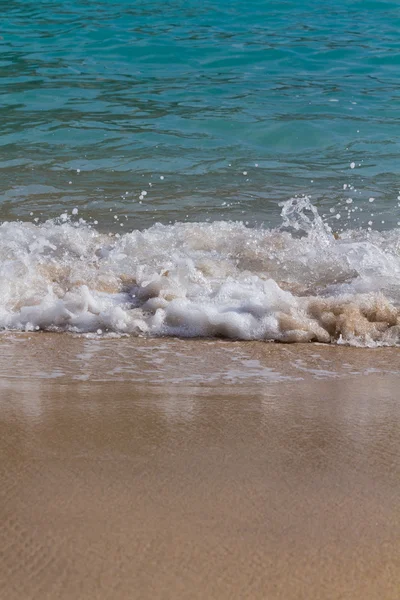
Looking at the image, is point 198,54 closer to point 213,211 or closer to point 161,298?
point 213,211

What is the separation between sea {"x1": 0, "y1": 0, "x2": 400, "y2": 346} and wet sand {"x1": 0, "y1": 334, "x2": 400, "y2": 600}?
56 centimetres

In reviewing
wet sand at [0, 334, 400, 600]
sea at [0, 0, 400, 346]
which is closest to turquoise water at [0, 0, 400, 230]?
sea at [0, 0, 400, 346]

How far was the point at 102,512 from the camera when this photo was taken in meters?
1.58

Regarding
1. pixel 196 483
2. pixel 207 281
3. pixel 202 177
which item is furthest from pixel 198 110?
pixel 196 483

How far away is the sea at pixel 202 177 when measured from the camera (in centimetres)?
322

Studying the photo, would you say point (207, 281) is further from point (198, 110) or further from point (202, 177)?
point (198, 110)

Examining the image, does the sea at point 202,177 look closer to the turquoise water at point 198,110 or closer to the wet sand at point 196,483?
the turquoise water at point 198,110

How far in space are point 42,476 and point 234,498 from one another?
1.31ft

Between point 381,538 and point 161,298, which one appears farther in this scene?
point 161,298

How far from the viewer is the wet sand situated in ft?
4.62

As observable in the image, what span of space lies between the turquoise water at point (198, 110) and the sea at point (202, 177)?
2 centimetres

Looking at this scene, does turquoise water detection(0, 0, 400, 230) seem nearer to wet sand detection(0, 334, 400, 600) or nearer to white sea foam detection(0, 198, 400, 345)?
white sea foam detection(0, 198, 400, 345)

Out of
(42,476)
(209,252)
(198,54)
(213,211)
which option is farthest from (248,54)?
(42,476)

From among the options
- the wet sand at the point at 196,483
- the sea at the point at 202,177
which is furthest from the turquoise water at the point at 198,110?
the wet sand at the point at 196,483
